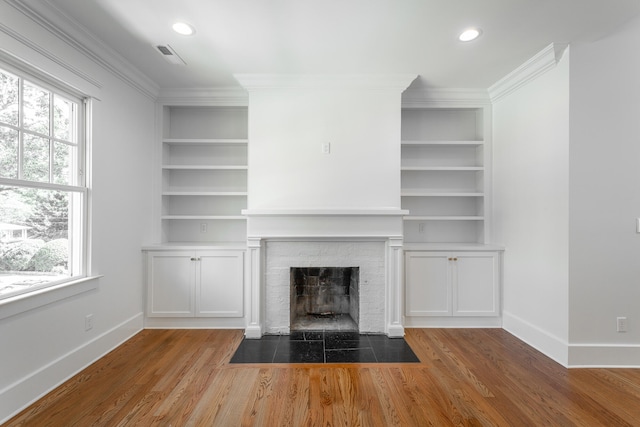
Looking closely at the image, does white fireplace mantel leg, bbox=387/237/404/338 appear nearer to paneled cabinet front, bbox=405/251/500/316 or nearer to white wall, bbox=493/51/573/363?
paneled cabinet front, bbox=405/251/500/316

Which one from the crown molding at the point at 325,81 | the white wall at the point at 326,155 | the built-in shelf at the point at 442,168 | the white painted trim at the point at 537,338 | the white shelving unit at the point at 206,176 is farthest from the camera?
the white shelving unit at the point at 206,176

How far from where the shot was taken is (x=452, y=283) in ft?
11.5

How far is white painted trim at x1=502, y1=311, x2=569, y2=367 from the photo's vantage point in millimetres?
2672

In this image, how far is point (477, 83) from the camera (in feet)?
11.3

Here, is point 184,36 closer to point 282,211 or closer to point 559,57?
point 282,211

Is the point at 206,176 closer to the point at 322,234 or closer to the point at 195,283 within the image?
the point at 195,283

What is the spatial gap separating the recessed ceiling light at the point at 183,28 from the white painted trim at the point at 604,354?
12.4 feet

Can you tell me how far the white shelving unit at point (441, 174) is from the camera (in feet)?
12.8

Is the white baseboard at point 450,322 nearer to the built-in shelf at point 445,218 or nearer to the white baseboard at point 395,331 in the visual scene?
the white baseboard at point 395,331

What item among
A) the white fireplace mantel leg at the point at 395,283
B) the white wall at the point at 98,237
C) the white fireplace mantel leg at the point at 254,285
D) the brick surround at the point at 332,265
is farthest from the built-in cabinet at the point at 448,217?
the white wall at the point at 98,237

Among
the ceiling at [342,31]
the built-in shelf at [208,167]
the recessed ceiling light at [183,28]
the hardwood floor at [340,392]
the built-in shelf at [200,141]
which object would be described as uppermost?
the ceiling at [342,31]

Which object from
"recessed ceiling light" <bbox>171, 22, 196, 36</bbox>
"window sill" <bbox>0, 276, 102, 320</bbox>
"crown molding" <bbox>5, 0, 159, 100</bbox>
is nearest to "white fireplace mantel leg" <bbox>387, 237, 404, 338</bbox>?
"recessed ceiling light" <bbox>171, 22, 196, 36</bbox>

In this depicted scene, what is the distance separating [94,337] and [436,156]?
3833 mm

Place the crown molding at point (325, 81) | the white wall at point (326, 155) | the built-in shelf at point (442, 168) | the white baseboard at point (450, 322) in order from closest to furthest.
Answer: the crown molding at point (325, 81)
the white wall at point (326, 155)
the white baseboard at point (450, 322)
the built-in shelf at point (442, 168)
